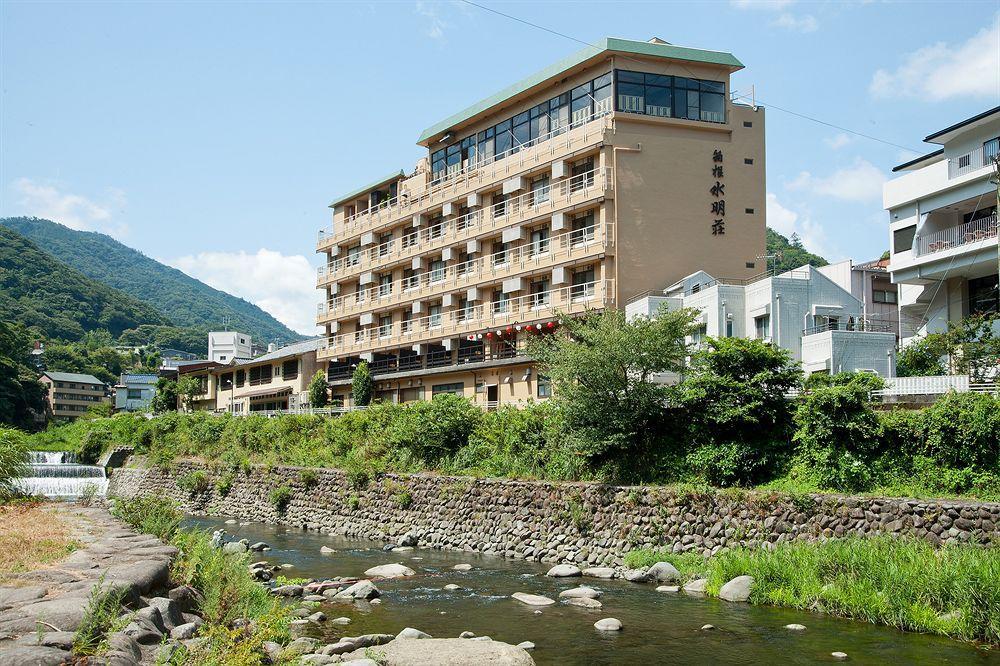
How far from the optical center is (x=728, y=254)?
1754 inches

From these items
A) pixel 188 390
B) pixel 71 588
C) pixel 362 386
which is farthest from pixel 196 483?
pixel 71 588

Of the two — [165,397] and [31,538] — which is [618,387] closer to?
[31,538]

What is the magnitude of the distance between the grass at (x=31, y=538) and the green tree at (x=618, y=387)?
48.7 ft

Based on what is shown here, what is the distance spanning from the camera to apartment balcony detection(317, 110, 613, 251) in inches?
1735

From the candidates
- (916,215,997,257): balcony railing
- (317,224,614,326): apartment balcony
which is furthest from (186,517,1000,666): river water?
(916,215,997,257): balcony railing

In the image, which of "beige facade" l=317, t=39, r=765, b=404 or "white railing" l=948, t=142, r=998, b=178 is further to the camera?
"beige facade" l=317, t=39, r=765, b=404

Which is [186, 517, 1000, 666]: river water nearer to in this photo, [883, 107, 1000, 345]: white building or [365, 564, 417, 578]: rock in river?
[365, 564, 417, 578]: rock in river

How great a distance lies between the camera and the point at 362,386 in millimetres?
57844

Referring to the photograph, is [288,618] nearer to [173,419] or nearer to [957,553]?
[957,553]

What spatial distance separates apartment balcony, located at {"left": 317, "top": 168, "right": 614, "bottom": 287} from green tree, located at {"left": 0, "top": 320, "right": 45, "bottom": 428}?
129ft

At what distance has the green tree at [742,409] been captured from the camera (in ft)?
78.5

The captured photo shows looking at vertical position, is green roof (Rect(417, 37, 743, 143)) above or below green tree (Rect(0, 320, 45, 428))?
above

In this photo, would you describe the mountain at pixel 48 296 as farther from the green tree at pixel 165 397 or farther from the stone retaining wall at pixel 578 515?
the stone retaining wall at pixel 578 515

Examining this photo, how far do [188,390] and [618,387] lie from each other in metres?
60.8
